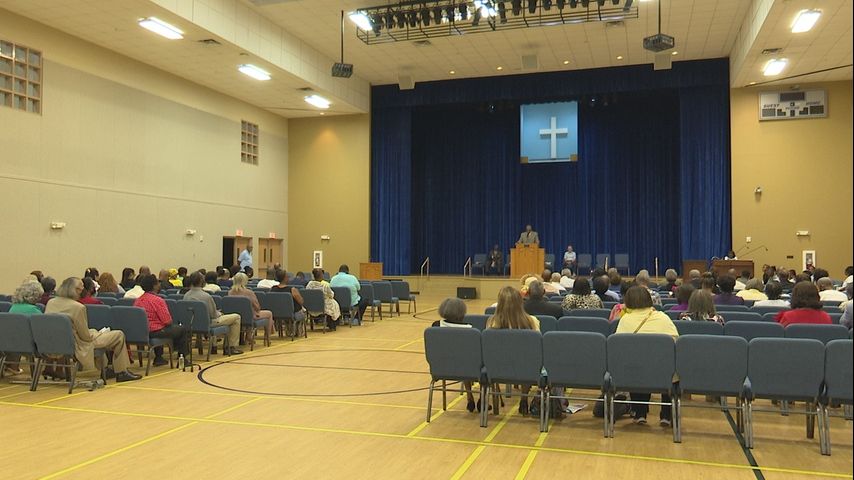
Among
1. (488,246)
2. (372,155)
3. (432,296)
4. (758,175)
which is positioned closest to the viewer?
(758,175)

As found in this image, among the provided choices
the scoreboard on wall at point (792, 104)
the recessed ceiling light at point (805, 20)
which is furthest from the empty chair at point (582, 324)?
the scoreboard on wall at point (792, 104)

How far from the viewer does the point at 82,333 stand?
680 centimetres

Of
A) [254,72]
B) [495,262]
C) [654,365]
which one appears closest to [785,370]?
[654,365]

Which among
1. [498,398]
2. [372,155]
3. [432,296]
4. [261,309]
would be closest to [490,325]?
[498,398]

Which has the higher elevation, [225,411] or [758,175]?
[758,175]

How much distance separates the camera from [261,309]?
1100 cm

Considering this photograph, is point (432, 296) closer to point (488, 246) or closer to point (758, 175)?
point (488, 246)

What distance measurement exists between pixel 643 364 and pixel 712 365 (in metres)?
0.49

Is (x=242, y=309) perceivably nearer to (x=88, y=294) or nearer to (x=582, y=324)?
(x=88, y=294)

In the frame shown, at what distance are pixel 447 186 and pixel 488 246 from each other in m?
2.91

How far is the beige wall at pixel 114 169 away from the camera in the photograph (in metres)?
13.7

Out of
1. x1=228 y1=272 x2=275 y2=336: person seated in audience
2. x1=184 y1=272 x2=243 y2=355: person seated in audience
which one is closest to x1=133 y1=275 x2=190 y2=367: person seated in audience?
x1=184 y1=272 x2=243 y2=355: person seated in audience

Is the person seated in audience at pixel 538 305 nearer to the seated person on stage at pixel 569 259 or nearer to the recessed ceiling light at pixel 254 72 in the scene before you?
the recessed ceiling light at pixel 254 72

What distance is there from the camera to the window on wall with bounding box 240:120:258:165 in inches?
832
